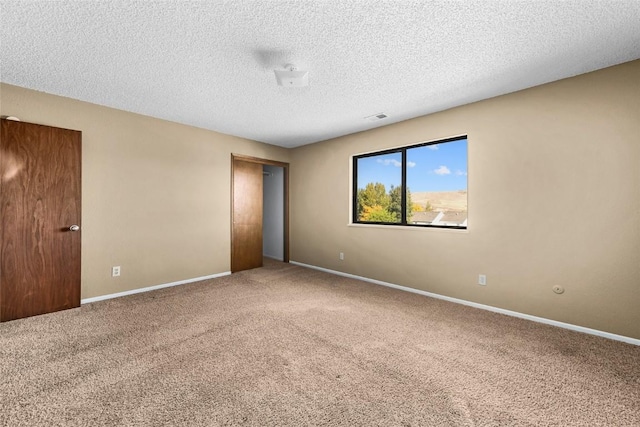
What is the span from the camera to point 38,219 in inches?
114

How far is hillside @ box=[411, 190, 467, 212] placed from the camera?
3494 millimetres

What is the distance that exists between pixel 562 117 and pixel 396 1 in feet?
7.08

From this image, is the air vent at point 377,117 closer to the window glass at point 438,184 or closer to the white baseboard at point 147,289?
the window glass at point 438,184

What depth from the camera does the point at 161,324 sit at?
266 centimetres

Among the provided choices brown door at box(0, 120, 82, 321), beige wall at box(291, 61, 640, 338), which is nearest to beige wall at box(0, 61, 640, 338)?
beige wall at box(291, 61, 640, 338)

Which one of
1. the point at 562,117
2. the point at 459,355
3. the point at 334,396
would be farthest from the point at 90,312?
the point at 562,117

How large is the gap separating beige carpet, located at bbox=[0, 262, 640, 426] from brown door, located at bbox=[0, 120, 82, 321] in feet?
0.83

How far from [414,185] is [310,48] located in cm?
247

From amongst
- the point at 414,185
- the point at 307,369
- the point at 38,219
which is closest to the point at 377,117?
the point at 414,185

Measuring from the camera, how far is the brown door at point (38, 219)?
273 centimetres

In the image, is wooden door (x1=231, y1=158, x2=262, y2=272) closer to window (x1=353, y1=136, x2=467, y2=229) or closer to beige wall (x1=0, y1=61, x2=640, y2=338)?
beige wall (x1=0, y1=61, x2=640, y2=338)

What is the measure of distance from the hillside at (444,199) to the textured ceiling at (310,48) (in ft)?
3.76

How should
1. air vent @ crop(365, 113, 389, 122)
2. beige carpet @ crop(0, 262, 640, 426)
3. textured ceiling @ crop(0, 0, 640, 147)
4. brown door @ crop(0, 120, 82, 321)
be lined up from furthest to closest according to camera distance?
air vent @ crop(365, 113, 389, 122)
brown door @ crop(0, 120, 82, 321)
textured ceiling @ crop(0, 0, 640, 147)
beige carpet @ crop(0, 262, 640, 426)

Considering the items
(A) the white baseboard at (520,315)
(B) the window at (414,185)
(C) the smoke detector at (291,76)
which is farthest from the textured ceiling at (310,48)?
(A) the white baseboard at (520,315)
